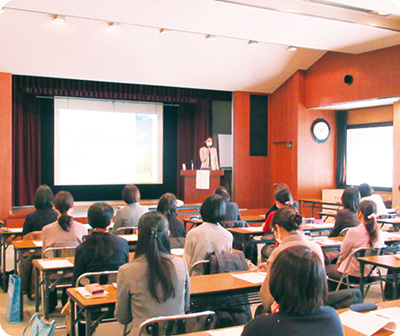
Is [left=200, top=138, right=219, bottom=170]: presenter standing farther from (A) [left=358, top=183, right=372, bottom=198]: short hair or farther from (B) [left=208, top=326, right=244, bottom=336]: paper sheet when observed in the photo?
(B) [left=208, top=326, right=244, bottom=336]: paper sheet

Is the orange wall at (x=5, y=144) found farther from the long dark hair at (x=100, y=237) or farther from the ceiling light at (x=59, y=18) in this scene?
the long dark hair at (x=100, y=237)

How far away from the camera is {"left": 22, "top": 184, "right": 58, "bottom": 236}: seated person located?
4.79m

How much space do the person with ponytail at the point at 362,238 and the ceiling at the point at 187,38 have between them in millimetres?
3036

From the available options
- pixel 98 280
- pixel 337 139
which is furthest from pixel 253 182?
pixel 98 280

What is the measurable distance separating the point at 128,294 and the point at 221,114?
1058 centimetres

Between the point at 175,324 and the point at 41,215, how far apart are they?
288 cm

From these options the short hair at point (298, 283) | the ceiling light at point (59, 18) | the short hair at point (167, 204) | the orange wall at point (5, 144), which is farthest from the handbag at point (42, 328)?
the orange wall at point (5, 144)

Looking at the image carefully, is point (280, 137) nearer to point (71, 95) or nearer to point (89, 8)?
point (71, 95)

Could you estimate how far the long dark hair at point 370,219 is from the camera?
13.4 ft

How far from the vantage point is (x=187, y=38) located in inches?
343

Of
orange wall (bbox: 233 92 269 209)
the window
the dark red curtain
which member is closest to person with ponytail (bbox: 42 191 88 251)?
the dark red curtain

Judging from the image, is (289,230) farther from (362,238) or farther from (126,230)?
(126,230)

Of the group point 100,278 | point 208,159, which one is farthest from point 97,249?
point 208,159

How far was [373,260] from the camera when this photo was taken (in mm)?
3693
